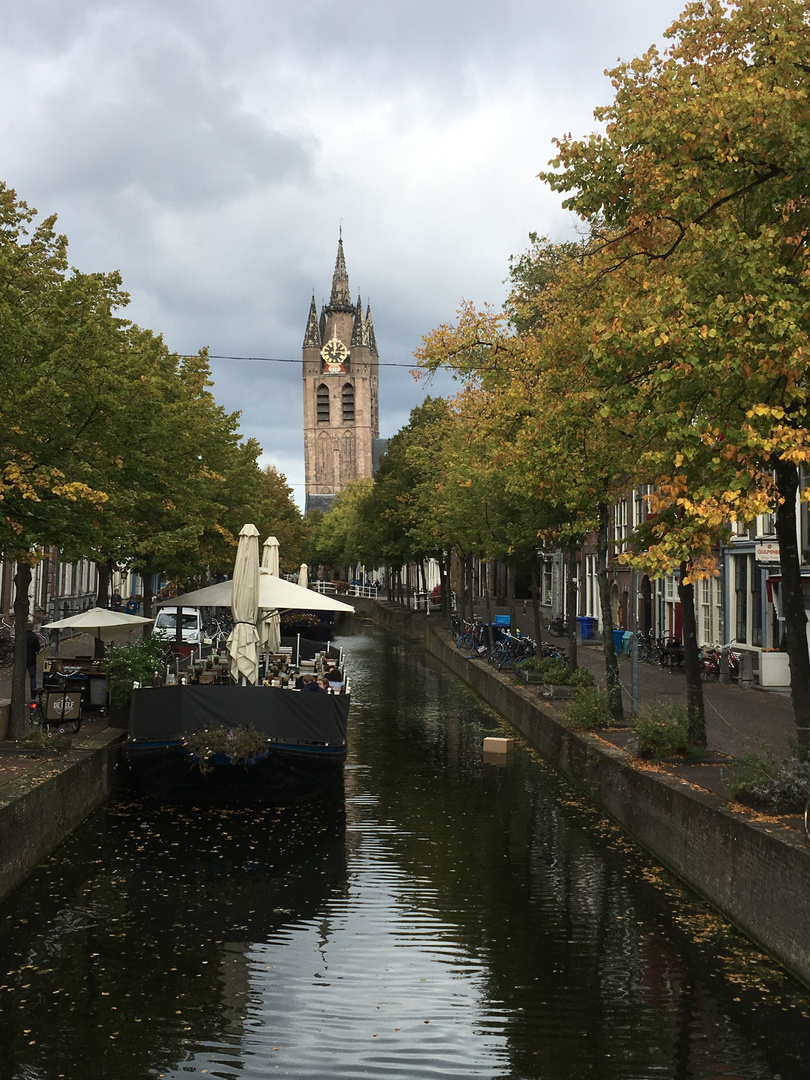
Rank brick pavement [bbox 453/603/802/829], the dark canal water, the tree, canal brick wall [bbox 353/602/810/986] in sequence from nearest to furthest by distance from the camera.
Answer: the dark canal water, canal brick wall [bbox 353/602/810/986], the tree, brick pavement [bbox 453/603/802/829]

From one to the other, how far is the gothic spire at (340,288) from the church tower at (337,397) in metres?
0.17

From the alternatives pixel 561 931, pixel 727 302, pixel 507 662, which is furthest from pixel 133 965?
pixel 507 662

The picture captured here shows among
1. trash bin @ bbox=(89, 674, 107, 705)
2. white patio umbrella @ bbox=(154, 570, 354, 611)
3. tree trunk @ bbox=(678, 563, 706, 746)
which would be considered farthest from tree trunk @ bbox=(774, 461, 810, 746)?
trash bin @ bbox=(89, 674, 107, 705)

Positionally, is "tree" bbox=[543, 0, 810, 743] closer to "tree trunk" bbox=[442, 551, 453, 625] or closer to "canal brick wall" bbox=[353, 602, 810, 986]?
"canal brick wall" bbox=[353, 602, 810, 986]

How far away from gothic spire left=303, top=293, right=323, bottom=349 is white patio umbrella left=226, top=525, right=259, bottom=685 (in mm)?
169632

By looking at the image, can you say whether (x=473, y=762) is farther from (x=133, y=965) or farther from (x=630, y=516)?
(x=630, y=516)

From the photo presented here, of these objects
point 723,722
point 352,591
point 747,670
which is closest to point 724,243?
point 723,722

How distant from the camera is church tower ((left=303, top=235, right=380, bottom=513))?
600ft

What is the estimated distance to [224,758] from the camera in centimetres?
1541

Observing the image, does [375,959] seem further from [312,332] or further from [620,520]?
[312,332]

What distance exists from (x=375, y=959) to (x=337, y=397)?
6975 inches

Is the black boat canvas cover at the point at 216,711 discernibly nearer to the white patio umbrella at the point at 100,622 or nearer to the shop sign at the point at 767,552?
the white patio umbrella at the point at 100,622

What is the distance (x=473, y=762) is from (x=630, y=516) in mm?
24324

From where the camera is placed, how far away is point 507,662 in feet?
103
